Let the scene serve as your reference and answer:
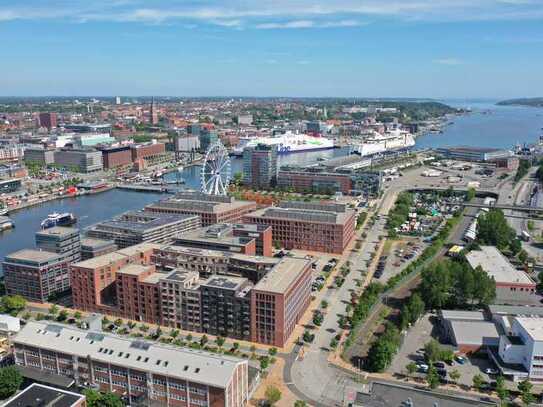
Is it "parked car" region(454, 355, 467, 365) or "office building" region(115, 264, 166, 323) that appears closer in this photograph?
"parked car" region(454, 355, 467, 365)

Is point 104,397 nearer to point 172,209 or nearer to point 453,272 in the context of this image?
point 453,272

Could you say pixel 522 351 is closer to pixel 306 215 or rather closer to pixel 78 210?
pixel 306 215

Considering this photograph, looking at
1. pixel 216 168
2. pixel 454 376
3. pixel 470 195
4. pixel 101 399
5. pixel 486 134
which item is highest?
pixel 216 168

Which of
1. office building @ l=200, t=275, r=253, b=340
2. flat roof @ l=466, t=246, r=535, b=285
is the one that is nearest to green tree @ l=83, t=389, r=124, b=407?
office building @ l=200, t=275, r=253, b=340

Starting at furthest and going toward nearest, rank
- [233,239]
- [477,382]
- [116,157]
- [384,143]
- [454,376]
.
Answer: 1. [384,143]
2. [116,157]
3. [233,239]
4. [454,376]
5. [477,382]

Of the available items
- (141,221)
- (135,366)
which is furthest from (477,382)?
(141,221)

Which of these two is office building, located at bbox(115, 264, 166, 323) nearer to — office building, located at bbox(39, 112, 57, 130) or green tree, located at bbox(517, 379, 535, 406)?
green tree, located at bbox(517, 379, 535, 406)

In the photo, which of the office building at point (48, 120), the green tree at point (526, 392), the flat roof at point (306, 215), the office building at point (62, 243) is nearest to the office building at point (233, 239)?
the flat roof at point (306, 215)

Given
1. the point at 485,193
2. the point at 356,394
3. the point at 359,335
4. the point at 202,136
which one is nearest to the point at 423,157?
the point at 485,193
